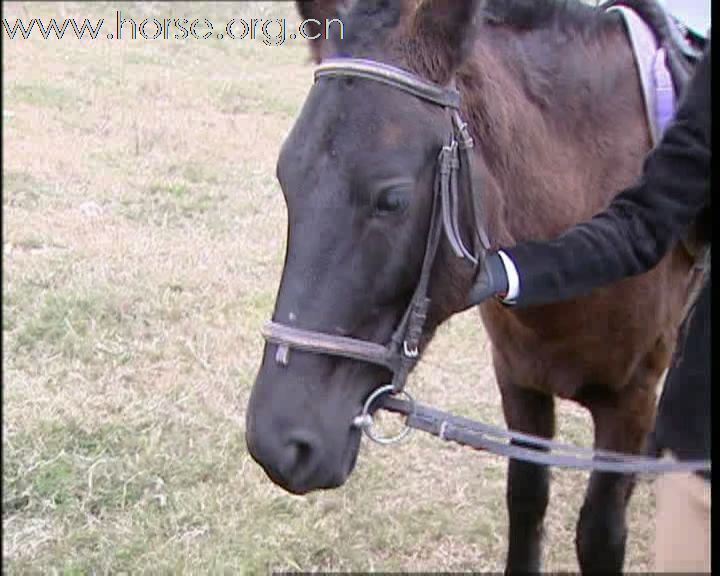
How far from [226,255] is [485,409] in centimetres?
189

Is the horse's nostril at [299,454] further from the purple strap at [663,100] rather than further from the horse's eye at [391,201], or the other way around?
the purple strap at [663,100]

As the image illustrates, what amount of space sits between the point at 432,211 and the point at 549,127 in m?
0.57

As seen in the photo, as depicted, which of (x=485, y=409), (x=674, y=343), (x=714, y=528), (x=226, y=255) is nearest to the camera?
(x=714, y=528)

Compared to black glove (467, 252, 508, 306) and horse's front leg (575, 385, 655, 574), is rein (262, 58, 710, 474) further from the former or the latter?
horse's front leg (575, 385, 655, 574)

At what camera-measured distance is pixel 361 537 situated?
3176 millimetres

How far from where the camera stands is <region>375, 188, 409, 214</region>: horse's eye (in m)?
1.65

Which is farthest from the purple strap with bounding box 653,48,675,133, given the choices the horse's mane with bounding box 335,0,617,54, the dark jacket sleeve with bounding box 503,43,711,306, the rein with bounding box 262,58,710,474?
the rein with bounding box 262,58,710,474

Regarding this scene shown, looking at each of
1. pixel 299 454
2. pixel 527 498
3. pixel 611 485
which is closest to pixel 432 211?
pixel 299 454

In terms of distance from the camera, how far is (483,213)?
185 centimetres

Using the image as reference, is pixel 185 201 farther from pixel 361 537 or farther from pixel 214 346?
pixel 361 537

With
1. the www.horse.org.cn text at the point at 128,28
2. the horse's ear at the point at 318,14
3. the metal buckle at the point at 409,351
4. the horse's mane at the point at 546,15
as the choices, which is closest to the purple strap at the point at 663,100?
the horse's mane at the point at 546,15

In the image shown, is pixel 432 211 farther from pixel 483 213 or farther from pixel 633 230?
pixel 633 230

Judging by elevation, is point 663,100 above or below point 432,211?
above

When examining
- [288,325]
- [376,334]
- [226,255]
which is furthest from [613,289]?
[226,255]
